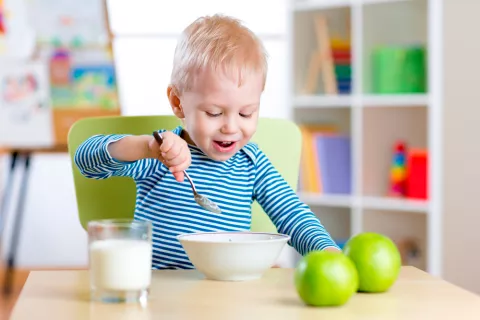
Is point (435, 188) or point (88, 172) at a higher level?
point (88, 172)

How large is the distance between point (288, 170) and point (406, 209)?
1.86 m

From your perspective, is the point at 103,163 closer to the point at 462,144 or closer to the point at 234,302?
the point at 234,302

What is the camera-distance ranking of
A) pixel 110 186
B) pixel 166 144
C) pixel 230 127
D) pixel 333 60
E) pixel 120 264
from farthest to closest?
pixel 333 60 < pixel 110 186 < pixel 230 127 < pixel 166 144 < pixel 120 264

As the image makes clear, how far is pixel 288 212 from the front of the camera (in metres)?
1.44

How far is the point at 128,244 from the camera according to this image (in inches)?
38.9

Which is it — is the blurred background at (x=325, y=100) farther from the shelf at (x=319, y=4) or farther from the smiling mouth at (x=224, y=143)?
the smiling mouth at (x=224, y=143)

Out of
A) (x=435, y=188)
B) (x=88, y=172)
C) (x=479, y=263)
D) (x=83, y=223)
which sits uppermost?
(x=88, y=172)

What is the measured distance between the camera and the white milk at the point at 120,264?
97 cm

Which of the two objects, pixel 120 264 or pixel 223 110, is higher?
pixel 223 110

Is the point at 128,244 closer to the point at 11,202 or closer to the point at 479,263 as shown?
the point at 479,263

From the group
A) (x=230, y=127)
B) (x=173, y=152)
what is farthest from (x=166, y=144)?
(x=230, y=127)

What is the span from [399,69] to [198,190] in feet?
7.24

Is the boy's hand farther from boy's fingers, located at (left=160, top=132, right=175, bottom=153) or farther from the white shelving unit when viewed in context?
the white shelving unit

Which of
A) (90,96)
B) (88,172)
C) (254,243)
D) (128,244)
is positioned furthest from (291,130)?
(90,96)
